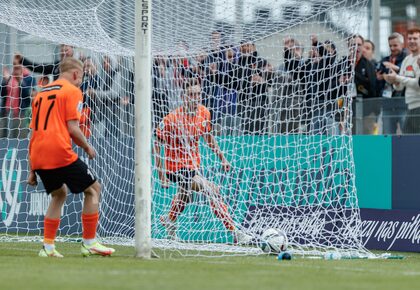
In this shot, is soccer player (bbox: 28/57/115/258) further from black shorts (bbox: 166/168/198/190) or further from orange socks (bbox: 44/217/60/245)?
black shorts (bbox: 166/168/198/190)

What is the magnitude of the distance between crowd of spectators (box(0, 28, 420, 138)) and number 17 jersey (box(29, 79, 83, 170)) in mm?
2878

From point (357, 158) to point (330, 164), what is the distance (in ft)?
2.41

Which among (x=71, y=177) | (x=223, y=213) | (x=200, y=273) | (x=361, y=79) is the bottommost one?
(x=200, y=273)

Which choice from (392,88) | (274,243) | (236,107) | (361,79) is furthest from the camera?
(361,79)

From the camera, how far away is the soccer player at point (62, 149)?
35.1 feet

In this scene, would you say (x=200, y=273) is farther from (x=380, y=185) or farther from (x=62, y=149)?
(x=380, y=185)

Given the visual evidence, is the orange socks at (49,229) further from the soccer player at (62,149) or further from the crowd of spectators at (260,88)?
the crowd of spectators at (260,88)

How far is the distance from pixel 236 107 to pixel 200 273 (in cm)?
543

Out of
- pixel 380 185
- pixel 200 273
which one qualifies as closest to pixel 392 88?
pixel 380 185

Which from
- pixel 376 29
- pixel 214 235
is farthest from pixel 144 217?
pixel 376 29

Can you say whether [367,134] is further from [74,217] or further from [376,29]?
[74,217]

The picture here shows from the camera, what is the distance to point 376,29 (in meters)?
17.2

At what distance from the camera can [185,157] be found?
13.3 m

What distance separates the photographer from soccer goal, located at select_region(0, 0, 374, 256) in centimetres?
1312
